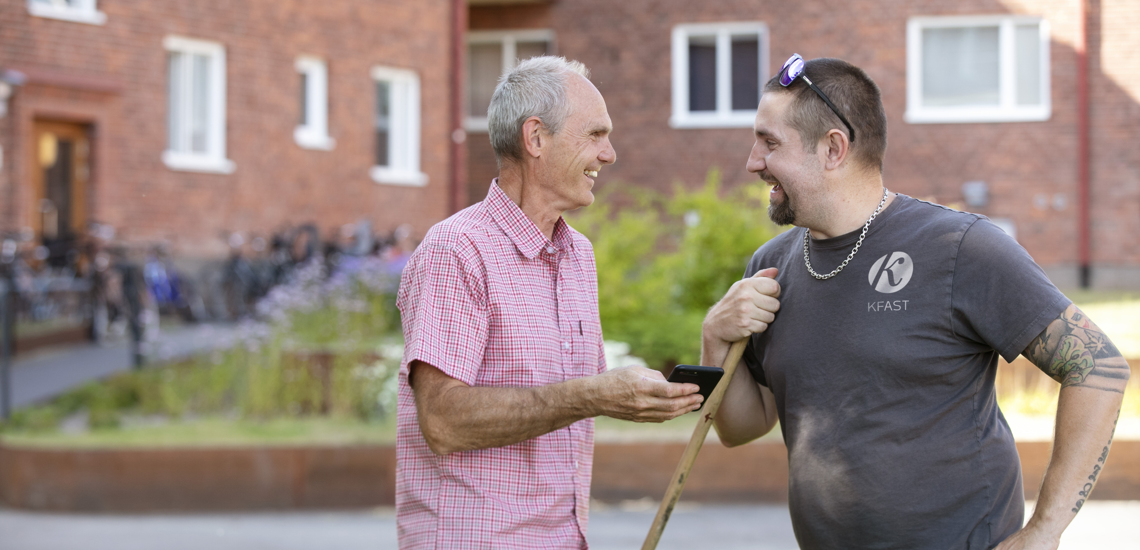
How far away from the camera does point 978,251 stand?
94.3 inches

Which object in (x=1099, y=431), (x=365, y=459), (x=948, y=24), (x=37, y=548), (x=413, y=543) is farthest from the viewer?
(x=948, y=24)

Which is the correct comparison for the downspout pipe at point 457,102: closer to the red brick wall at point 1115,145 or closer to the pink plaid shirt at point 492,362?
the red brick wall at point 1115,145

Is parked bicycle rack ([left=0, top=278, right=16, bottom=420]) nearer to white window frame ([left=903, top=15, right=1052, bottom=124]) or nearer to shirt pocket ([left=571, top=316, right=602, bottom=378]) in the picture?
shirt pocket ([left=571, top=316, right=602, bottom=378])

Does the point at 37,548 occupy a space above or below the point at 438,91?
below

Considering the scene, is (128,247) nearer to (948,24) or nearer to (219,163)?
(219,163)

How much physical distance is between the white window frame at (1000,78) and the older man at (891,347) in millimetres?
17196

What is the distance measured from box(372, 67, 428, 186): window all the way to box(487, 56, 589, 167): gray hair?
16891mm

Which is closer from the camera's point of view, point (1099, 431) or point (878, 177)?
point (1099, 431)

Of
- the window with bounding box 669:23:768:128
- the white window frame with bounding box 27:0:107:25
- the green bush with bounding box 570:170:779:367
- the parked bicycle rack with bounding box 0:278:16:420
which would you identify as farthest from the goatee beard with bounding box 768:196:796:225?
the window with bounding box 669:23:768:128

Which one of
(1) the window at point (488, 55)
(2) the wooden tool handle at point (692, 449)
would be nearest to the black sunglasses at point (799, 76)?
(2) the wooden tool handle at point (692, 449)

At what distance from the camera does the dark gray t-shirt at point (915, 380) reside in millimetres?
2381

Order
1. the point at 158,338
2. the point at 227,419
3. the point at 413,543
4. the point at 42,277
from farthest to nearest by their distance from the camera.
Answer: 1. the point at 42,277
2. the point at 158,338
3. the point at 227,419
4. the point at 413,543

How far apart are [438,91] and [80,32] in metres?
6.52

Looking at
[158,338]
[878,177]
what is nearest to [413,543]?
[878,177]
